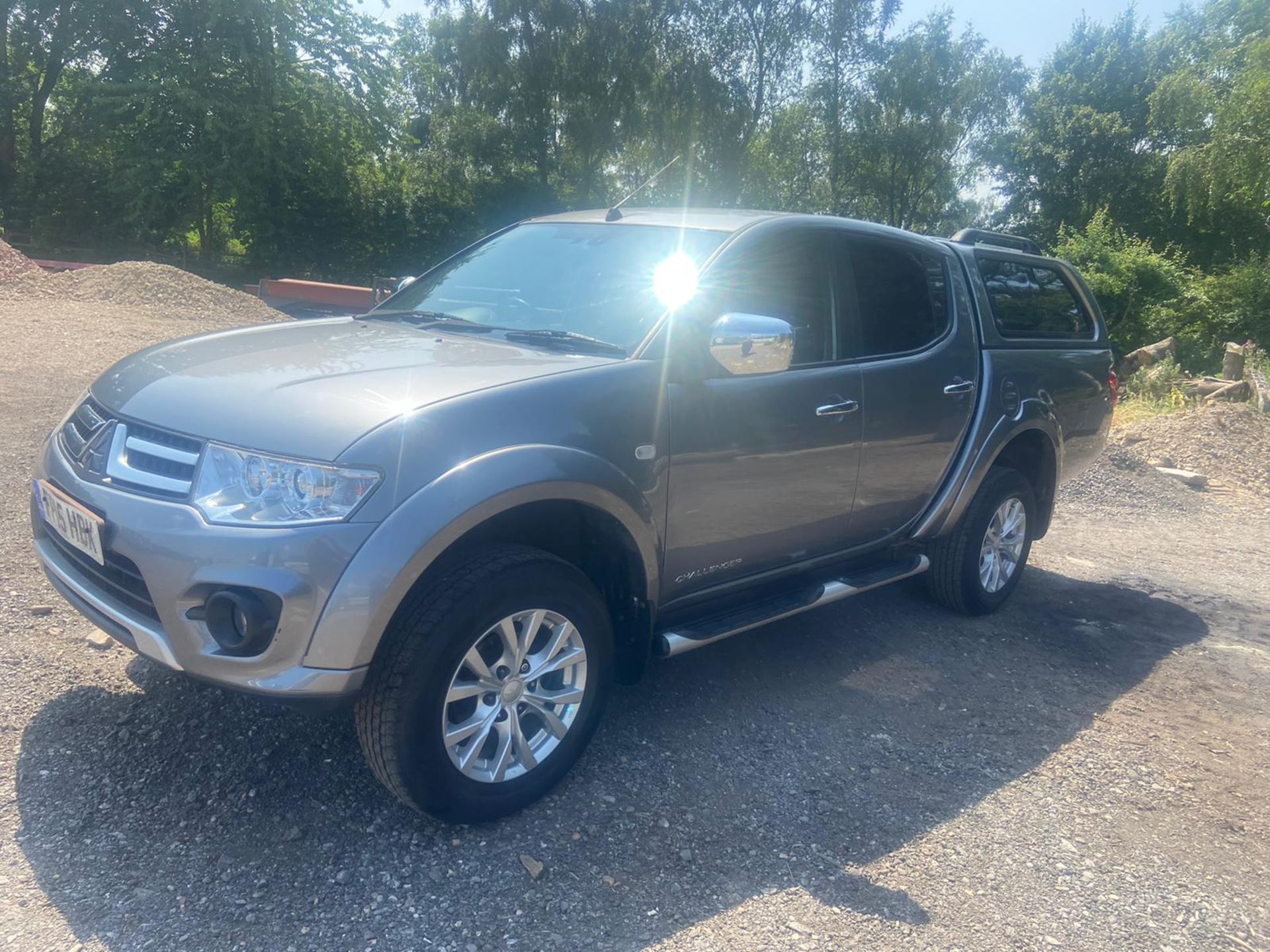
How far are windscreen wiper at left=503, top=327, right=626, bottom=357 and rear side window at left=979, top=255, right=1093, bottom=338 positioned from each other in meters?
2.56

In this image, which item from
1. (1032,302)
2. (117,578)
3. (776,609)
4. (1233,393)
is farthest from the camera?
(1233,393)

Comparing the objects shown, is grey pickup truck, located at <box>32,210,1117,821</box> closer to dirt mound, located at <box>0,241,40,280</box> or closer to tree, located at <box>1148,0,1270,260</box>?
dirt mound, located at <box>0,241,40,280</box>

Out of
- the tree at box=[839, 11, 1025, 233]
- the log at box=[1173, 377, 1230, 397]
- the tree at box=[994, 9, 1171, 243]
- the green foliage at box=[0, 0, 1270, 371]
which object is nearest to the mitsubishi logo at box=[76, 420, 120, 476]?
the log at box=[1173, 377, 1230, 397]

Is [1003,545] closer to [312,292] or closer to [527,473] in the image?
[527,473]

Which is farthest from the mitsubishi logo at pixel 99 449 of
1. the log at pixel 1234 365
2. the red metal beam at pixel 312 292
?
the log at pixel 1234 365

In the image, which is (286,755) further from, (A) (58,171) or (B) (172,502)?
(A) (58,171)

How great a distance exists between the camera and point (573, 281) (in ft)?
12.7

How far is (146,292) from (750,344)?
1300 cm

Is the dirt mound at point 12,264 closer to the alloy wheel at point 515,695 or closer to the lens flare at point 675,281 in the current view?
the lens flare at point 675,281

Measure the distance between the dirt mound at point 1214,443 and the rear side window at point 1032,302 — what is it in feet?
16.8

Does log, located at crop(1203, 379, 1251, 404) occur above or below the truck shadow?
above

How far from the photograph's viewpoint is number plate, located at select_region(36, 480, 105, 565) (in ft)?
9.02

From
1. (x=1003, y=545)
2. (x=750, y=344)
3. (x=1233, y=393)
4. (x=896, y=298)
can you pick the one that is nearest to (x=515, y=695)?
(x=750, y=344)

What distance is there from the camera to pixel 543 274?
4008 millimetres
